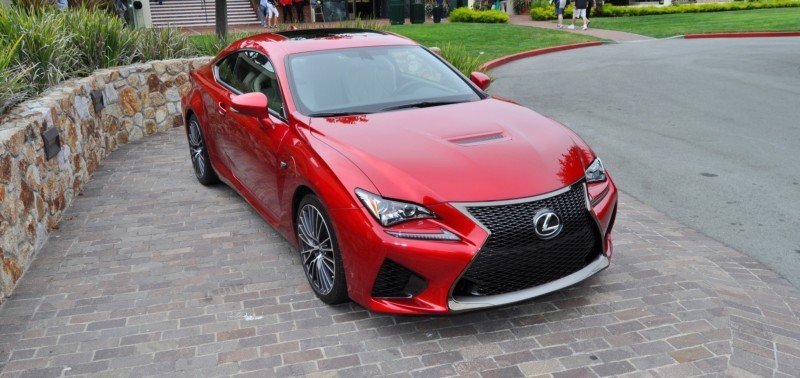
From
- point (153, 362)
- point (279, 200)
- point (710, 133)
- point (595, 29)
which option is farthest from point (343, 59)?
point (595, 29)

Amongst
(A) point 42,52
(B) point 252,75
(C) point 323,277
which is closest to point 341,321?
(C) point 323,277

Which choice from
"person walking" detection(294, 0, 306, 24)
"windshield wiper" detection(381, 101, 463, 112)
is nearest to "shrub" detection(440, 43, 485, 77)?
"windshield wiper" detection(381, 101, 463, 112)

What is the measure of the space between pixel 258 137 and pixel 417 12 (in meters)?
26.5

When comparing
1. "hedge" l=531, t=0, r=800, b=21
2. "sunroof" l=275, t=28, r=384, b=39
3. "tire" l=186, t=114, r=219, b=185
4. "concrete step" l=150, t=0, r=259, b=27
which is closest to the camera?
"sunroof" l=275, t=28, r=384, b=39

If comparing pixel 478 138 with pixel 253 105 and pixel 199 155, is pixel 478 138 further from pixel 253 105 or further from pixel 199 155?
pixel 199 155

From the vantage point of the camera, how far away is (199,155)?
290 inches

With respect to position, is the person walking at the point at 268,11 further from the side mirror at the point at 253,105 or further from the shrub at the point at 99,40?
the side mirror at the point at 253,105

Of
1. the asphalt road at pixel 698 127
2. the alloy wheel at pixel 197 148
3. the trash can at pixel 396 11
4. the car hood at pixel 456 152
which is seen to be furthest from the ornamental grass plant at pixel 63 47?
the trash can at pixel 396 11

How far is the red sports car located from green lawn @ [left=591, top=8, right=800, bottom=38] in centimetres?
2301

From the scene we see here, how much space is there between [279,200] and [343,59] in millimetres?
1301

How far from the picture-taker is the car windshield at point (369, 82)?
17.0ft

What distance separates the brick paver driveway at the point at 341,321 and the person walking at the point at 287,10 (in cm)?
2539

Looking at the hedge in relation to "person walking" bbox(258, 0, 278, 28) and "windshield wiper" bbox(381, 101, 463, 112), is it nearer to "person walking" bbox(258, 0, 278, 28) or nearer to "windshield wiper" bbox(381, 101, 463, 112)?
"person walking" bbox(258, 0, 278, 28)

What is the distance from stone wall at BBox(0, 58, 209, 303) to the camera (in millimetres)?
→ 5324
